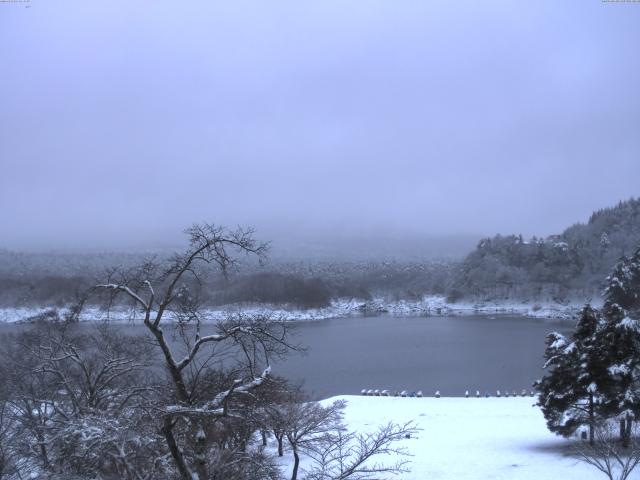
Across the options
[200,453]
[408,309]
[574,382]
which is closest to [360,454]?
[200,453]

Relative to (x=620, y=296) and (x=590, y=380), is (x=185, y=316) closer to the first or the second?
(x=590, y=380)

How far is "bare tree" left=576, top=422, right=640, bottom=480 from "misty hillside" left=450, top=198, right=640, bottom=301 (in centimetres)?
7116

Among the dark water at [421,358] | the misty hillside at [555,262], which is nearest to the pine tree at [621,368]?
the dark water at [421,358]

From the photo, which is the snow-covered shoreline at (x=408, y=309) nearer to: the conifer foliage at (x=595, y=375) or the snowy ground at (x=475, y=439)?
the snowy ground at (x=475, y=439)

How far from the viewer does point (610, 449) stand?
31.3 feet

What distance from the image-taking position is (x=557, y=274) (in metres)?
85.6

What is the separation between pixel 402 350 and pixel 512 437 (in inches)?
1022

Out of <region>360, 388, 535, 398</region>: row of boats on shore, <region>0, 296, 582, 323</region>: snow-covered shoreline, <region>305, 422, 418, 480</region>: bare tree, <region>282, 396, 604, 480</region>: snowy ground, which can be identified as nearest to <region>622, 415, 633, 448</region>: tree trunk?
<region>282, 396, 604, 480</region>: snowy ground

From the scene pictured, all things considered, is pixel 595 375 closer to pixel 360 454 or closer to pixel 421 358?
pixel 360 454

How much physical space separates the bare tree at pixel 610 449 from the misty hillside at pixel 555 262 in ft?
233

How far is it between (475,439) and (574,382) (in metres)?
4.07

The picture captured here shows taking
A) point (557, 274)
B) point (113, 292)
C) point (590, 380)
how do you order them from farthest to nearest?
point (557, 274), point (590, 380), point (113, 292)

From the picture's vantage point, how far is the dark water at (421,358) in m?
30.3

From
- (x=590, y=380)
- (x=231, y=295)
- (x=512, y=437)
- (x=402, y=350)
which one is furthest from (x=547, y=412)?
(x=231, y=295)
